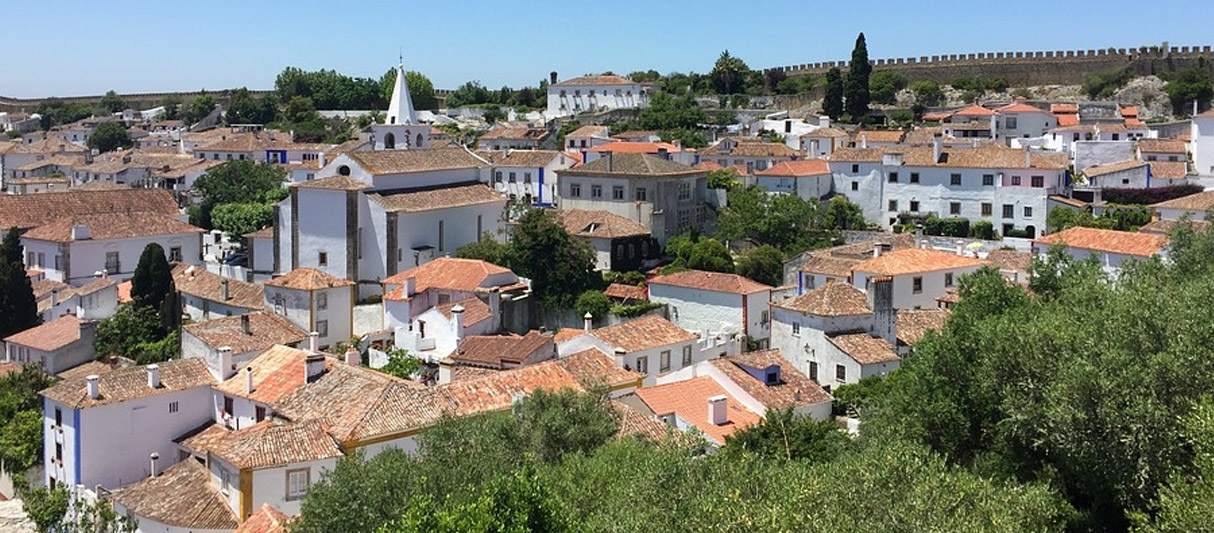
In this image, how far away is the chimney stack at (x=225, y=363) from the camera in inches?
1171

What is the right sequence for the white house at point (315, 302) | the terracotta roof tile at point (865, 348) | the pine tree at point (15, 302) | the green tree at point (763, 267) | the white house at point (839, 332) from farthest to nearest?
the pine tree at point (15, 302)
the green tree at point (763, 267)
the white house at point (315, 302)
the white house at point (839, 332)
the terracotta roof tile at point (865, 348)

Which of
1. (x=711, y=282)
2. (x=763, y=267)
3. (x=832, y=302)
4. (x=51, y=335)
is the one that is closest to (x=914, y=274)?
(x=832, y=302)

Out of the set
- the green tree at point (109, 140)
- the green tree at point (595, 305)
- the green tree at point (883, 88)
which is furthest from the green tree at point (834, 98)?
the green tree at point (109, 140)

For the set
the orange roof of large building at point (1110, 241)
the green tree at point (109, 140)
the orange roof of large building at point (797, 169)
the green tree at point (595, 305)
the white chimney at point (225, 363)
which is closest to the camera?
the white chimney at point (225, 363)

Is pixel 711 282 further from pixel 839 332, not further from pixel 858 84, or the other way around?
pixel 858 84

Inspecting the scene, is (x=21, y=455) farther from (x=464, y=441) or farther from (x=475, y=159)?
(x=475, y=159)

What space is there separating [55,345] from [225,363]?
8.95m

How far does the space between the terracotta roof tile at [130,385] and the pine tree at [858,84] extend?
49427 millimetres

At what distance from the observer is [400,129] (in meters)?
48.2

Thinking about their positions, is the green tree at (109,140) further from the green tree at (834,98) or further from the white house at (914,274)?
the white house at (914,274)

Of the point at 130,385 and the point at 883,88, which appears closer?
the point at 130,385

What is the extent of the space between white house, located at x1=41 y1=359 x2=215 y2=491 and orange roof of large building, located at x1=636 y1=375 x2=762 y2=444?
36.6 feet

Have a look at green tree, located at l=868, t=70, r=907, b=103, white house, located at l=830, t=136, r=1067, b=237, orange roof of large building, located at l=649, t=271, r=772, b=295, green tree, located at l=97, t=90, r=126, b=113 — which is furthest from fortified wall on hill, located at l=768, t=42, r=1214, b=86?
green tree, located at l=97, t=90, r=126, b=113

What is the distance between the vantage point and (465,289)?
114 feet
